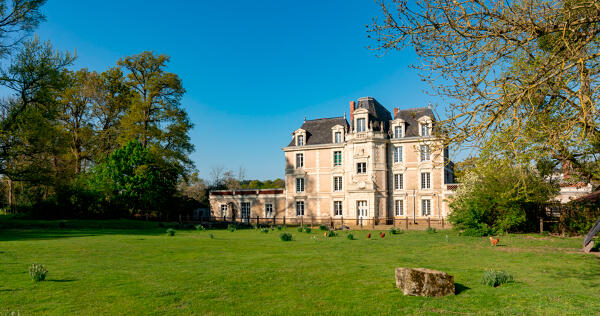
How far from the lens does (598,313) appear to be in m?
7.55

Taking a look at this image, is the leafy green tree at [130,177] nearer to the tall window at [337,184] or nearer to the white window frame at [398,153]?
the tall window at [337,184]

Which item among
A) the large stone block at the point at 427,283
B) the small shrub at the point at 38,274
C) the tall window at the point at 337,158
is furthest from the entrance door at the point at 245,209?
the large stone block at the point at 427,283

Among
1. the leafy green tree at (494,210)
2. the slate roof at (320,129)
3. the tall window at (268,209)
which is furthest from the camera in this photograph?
the tall window at (268,209)

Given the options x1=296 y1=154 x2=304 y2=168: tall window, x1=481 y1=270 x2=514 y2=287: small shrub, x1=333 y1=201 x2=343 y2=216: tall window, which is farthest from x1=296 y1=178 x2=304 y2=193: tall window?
x1=481 y1=270 x2=514 y2=287: small shrub

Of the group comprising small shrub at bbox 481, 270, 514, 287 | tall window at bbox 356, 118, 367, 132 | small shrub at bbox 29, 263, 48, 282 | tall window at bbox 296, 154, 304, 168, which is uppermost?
tall window at bbox 356, 118, 367, 132

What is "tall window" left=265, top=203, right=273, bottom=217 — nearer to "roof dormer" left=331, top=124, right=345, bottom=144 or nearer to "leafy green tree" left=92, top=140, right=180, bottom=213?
"roof dormer" left=331, top=124, right=345, bottom=144

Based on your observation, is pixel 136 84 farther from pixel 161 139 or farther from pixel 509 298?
pixel 509 298

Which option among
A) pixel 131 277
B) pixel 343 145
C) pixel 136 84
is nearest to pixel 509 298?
pixel 131 277

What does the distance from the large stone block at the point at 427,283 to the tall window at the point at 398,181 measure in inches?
1295

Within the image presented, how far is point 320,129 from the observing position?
45750 millimetres

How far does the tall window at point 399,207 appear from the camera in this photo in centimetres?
4106

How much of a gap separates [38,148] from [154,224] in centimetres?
1066

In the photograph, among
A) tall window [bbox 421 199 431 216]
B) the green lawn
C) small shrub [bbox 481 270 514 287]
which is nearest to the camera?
the green lawn

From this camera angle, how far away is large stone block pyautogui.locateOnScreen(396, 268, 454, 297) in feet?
28.9
